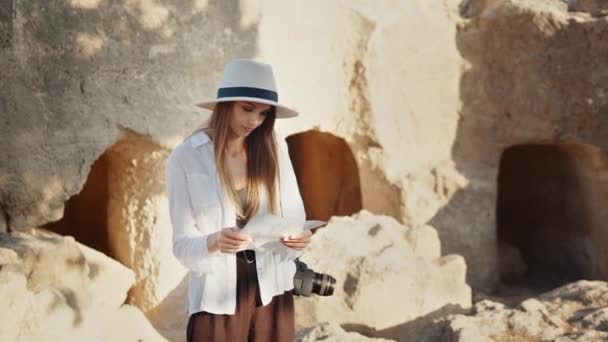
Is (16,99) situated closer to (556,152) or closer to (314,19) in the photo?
(314,19)

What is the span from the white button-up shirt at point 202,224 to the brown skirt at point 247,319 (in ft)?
0.09

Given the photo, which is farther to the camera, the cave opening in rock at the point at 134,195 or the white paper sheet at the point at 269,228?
the cave opening in rock at the point at 134,195

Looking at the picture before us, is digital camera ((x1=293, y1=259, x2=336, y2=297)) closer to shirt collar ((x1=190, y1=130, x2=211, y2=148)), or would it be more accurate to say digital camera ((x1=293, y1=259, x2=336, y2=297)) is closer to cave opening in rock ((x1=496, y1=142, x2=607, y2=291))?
shirt collar ((x1=190, y1=130, x2=211, y2=148))

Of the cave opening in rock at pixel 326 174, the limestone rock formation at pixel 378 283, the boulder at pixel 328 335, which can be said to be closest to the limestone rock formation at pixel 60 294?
the limestone rock formation at pixel 378 283

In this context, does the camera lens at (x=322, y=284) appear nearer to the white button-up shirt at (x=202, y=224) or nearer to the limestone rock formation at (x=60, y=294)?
the white button-up shirt at (x=202, y=224)

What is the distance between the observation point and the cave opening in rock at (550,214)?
722cm

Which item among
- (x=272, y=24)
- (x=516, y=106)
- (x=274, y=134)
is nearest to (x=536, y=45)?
(x=516, y=106)

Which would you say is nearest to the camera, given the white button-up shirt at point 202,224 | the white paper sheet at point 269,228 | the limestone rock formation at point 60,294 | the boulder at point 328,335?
the white paper sheet at point 269,228

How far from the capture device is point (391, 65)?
677cm

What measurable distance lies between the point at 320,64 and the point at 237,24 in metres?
0.99

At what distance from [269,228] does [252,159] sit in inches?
13.0

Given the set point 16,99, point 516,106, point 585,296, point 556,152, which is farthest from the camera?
point 556,152

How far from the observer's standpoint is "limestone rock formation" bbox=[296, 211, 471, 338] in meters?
4.75

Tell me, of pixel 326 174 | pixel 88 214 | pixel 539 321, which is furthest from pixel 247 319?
pixel 326 174
